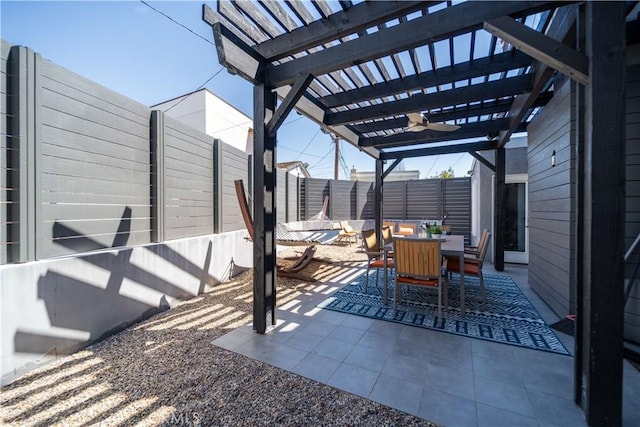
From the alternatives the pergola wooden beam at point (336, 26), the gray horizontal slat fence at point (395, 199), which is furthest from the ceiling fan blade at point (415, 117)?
the gray horizontal slat fence at point (395, 199)

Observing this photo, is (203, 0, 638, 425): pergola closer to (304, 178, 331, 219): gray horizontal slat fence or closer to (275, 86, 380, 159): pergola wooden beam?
(275, 86, 380, 159): pergola wooden beam

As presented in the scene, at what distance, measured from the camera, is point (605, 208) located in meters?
1.38

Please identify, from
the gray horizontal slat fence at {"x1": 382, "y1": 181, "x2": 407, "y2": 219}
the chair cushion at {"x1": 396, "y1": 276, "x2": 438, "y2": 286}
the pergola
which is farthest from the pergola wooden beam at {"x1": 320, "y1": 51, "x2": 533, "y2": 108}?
the gray horizontal slat fence at {"x1": 382, "y1": 181, "x2": 407, "y2": 219}

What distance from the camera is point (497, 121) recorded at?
4.25 m

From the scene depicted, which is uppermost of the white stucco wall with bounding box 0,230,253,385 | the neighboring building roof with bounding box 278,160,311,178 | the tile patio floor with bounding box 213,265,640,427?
the neighboring building roof with bounding box 278,160,311,178

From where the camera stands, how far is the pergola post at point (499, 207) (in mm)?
5027

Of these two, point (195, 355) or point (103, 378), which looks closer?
point (103, 378)

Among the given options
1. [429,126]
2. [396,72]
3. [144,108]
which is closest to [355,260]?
[429,126]

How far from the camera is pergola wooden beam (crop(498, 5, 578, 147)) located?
1.93 meters

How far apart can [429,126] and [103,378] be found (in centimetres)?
428

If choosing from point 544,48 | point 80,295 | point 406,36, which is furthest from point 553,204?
point 80,295

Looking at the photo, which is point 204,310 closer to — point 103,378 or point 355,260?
point 103,378

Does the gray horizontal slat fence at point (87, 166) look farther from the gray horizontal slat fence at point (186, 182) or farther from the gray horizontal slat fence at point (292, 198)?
the gray horizontal slat fence at point (292, 198)

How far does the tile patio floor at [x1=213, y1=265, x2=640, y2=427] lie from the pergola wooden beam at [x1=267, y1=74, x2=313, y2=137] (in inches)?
80.1
